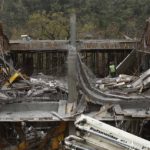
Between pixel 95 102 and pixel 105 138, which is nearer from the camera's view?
pixel 105 138

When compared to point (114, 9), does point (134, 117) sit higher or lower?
Answer: lower

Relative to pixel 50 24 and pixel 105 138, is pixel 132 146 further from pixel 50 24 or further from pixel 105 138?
pixel 50 24

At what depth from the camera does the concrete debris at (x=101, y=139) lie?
7.24 metres

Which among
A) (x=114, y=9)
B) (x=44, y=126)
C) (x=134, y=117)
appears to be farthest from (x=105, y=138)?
(x=114, y=9)

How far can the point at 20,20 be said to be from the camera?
46.7 meters

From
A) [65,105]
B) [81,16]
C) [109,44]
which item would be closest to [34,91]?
[65,105]

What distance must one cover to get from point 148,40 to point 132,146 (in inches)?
423

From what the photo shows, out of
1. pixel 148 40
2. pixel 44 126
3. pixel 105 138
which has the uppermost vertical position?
pixel 148 40

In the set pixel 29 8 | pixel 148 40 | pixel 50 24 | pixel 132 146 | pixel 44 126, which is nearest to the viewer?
pixel 132 146

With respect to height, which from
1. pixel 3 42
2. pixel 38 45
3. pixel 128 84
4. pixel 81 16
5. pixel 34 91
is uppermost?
pixel 81 16

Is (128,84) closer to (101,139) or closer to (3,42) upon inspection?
(101,139)

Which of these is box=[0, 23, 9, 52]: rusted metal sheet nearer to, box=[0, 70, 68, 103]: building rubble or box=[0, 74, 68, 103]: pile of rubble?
box=[0, 70, 68, 103]: building rubble

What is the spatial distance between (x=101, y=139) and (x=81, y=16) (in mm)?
40022

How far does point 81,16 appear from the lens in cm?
4672
